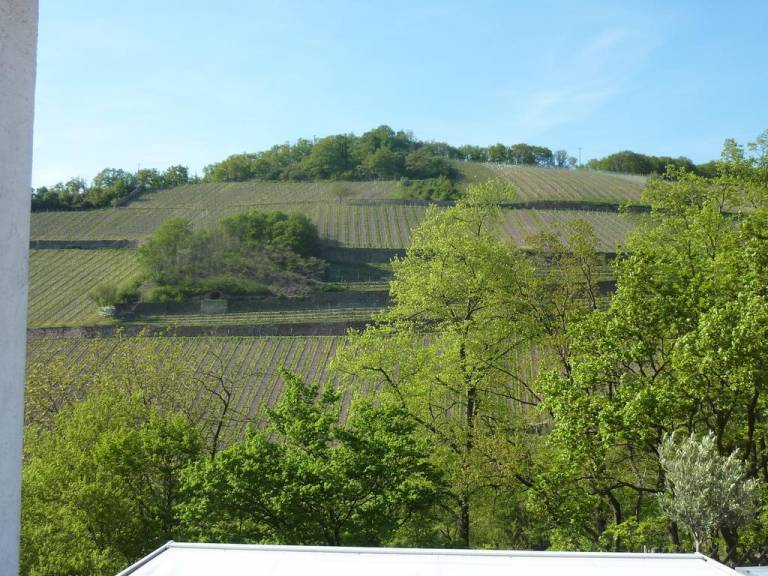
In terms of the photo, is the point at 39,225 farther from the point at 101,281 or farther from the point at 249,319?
the point at 249,319

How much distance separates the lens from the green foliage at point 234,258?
152 ft

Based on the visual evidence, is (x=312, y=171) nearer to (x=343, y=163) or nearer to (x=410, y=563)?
(x=343, y=163)

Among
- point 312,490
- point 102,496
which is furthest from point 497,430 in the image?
point 102,496

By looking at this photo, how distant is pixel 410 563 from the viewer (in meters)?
7.99

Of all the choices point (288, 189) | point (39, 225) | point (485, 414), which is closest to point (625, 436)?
point (485, 414)

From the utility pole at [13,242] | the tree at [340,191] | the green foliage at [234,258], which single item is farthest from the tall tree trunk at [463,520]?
the tree at [340,191]

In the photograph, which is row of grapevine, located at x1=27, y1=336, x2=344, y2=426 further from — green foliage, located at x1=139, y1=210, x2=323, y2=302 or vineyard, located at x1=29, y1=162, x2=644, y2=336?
green foliage, located at x1=139, y1=210, x2=323, y2=302

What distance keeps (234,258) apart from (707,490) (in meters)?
42.9

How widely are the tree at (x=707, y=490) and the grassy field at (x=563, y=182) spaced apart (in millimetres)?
58621

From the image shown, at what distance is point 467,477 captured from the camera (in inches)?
603

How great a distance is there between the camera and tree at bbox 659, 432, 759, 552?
404 inches

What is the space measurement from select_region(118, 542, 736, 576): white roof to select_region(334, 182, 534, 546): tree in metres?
7.76

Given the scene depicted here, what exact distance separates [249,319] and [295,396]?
1049 inches

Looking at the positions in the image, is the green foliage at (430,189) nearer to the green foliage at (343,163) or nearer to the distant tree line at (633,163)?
the green foliage at (343,163)
